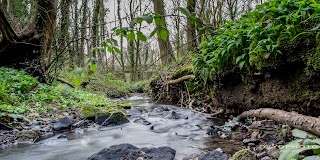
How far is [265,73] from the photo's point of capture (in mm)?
4047

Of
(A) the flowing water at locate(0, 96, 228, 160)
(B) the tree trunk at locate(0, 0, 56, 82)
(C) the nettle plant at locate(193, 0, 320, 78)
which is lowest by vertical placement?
(A) the flowing water at locate(0, 96, 228, 160)

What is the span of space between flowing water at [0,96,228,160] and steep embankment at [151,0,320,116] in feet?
2.85

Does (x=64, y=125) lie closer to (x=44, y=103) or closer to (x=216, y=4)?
(x=44, y=103)

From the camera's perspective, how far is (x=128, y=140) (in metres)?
4.14

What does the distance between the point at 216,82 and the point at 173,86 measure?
3.40m

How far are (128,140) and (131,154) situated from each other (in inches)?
55.1

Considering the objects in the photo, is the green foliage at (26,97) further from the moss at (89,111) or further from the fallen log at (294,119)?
the fallen log at (294,119)

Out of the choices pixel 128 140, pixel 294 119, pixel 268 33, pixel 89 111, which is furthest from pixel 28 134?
pixel 268 33

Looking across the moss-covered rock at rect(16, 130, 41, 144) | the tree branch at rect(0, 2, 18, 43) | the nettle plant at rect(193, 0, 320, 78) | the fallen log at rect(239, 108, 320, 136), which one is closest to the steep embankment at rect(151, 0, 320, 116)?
the nettle plant at rect(193, 0, 320, 78)

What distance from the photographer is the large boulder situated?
274cm

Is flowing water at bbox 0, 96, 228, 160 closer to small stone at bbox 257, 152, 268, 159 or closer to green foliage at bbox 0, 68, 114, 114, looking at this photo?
small stone at bbox 257, 152, 268, 159

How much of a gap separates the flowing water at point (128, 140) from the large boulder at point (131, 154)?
0.22 m

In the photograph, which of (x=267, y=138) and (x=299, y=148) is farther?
(x=267, y=138)

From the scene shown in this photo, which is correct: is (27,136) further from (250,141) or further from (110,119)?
(250,141)
